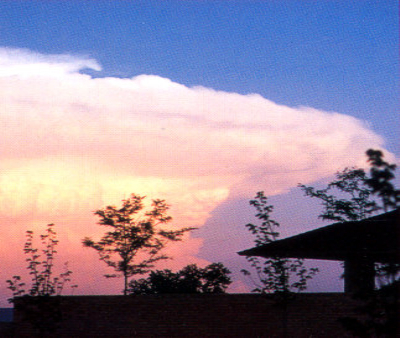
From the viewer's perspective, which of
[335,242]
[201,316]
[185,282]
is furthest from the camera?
[185,282]

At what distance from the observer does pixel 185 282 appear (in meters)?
38.0

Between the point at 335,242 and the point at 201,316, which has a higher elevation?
the point at 335,242

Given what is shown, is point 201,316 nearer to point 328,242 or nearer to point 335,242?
point 328,242

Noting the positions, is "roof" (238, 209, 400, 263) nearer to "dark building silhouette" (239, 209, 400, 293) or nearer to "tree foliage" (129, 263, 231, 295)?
"dark building silhouette" (239, 209, 400, 293)

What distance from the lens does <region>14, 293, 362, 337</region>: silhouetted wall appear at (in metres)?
19.7

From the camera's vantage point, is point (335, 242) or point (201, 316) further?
point (201, 316)

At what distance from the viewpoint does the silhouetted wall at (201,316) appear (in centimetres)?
1966

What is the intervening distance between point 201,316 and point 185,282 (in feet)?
59.3

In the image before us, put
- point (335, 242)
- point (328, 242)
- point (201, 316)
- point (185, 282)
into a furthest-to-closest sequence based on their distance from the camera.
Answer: point (185, 282) → point (201, 316) → point (328, 242) → point (335, 242)

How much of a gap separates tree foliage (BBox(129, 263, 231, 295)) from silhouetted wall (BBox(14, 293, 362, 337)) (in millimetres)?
17047

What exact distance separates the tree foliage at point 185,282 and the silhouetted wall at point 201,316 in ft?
55.9

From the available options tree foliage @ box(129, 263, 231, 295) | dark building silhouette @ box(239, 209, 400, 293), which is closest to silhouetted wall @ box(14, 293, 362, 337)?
dark building silhouette @ box(239, 209, 400, 293)

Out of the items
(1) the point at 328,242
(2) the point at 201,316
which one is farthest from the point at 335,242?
(2) the point at 201,316

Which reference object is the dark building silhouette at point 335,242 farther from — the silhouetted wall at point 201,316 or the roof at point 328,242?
the silhouetted wall at point 201,316
